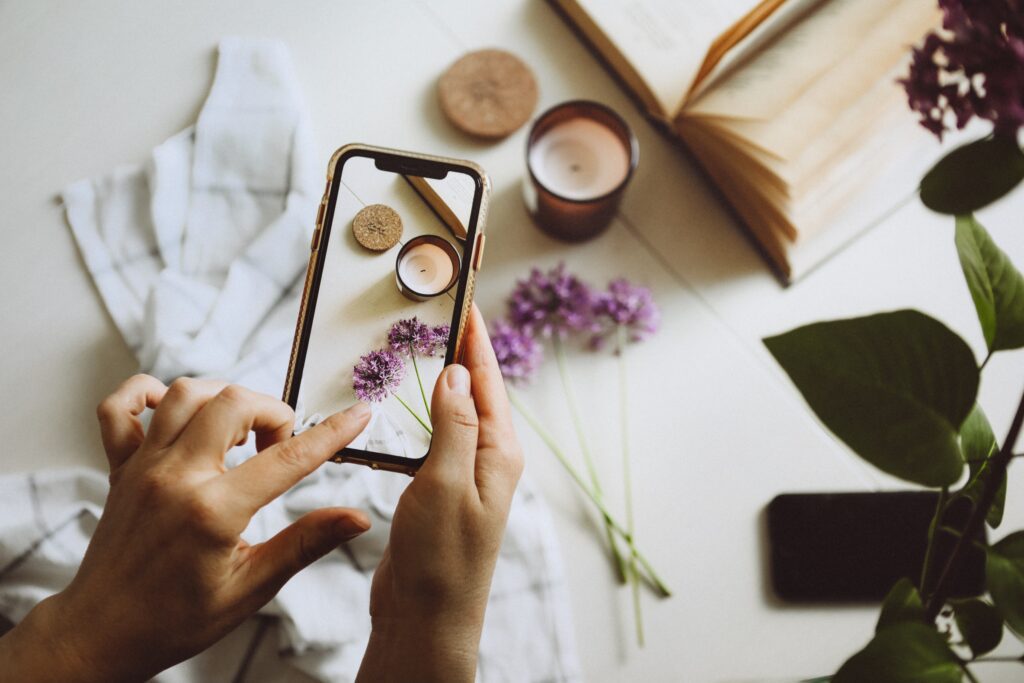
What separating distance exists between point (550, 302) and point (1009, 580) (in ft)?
1.39

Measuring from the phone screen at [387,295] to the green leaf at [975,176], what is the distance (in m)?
0.30

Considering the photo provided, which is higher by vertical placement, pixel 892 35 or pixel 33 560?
pixel 33 560

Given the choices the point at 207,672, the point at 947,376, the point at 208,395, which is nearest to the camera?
the point at 947,376

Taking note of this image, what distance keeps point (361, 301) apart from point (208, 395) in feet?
0.41

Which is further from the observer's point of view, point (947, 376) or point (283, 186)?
point (283, 186)

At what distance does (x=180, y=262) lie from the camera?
676 millimetres

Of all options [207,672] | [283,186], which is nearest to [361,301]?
[283,186]

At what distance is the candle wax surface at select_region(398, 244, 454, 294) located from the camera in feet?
1.70

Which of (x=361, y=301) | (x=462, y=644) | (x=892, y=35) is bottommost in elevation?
Answer: (x=462, y=644)

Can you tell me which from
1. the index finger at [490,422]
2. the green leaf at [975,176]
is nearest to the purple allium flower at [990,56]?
the green leaf at [975,176]

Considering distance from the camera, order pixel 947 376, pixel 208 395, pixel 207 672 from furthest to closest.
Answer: pixel 207 672 → pixel 208 395 → pixel 947 376

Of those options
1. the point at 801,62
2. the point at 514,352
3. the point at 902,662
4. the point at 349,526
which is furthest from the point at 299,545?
the point at 801,62

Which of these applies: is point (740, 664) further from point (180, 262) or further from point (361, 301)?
point (180, 262)

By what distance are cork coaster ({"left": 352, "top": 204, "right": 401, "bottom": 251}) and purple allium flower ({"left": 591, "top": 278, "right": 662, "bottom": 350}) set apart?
0.22 meters
